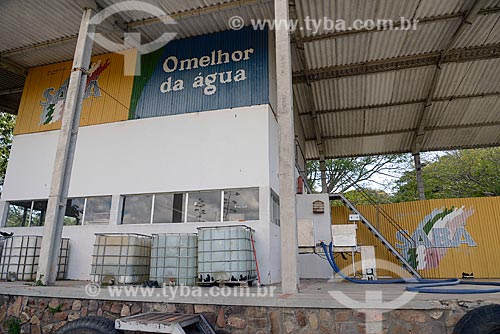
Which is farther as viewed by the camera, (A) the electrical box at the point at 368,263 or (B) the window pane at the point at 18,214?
(B) the window pane at the point at 18,214

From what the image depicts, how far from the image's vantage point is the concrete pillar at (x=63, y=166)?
23.9 ft

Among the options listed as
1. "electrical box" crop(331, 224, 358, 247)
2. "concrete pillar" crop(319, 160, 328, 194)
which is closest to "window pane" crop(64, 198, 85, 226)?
"electrical box" crop(331, 224, 358, 247)

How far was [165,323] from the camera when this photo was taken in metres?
4.59

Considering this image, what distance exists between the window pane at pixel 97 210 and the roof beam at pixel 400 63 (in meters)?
7.80

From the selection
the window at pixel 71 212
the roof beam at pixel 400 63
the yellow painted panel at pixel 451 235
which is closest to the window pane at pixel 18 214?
the window at pixel 71 212

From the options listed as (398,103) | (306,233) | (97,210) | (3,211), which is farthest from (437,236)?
(3,211)

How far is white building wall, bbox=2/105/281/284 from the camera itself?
350 inches

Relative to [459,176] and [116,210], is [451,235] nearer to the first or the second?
[459,176]

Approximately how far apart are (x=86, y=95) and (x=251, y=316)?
955 centimetres

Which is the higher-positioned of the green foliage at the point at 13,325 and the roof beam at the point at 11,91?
the roof beam at the point at 11,91

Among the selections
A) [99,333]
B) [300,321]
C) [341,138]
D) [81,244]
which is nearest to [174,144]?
[81,244]

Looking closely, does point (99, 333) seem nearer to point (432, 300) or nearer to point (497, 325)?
point (432, 300)

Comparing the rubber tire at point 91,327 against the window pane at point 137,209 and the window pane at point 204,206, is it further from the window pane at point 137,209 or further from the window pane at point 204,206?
the window pane at point 137,209

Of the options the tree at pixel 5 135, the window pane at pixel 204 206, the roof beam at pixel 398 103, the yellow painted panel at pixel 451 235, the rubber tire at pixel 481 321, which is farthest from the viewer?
the tree at pixel 5 135
